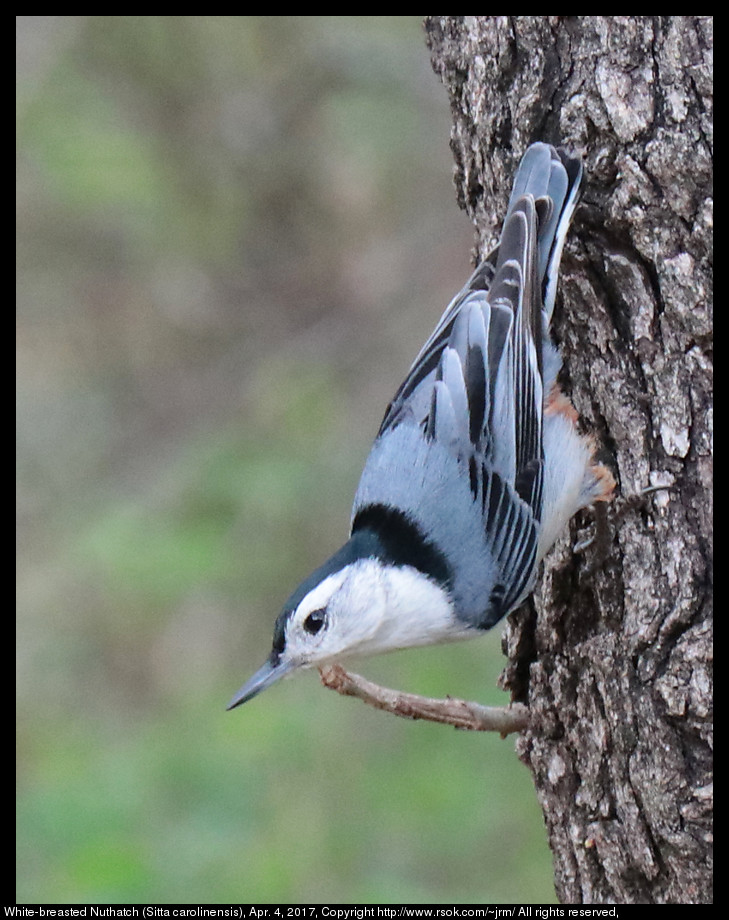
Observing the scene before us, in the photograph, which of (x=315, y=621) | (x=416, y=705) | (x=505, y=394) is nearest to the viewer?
(x=416, y=705)

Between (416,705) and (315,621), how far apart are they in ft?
0.97

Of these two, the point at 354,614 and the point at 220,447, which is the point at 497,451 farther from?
the point at 220,447

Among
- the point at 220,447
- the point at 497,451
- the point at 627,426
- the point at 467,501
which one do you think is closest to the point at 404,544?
the point at 467,501

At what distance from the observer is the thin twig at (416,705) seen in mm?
2074

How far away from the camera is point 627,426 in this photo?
85.7 inches

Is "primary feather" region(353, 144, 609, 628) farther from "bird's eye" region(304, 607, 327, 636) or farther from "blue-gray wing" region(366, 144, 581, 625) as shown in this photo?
"bird's eye" region(304, 607, 327, 636)

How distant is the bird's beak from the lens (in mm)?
2316

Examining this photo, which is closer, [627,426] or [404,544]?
[627,426]

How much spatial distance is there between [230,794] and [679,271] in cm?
232

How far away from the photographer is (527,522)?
2.36 meters

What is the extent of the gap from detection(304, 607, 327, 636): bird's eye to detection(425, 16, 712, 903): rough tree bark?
1.56 feet

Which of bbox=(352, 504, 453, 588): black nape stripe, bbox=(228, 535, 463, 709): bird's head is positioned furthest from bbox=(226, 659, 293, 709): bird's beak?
bbox=(352, 504, 453, 588): black nape stripe

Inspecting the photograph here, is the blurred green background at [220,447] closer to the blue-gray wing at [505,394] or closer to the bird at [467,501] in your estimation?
the bird at [467,501]

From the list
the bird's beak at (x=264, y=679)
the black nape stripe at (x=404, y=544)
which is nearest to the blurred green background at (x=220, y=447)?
the bird's beak at (x=264, y=679)
